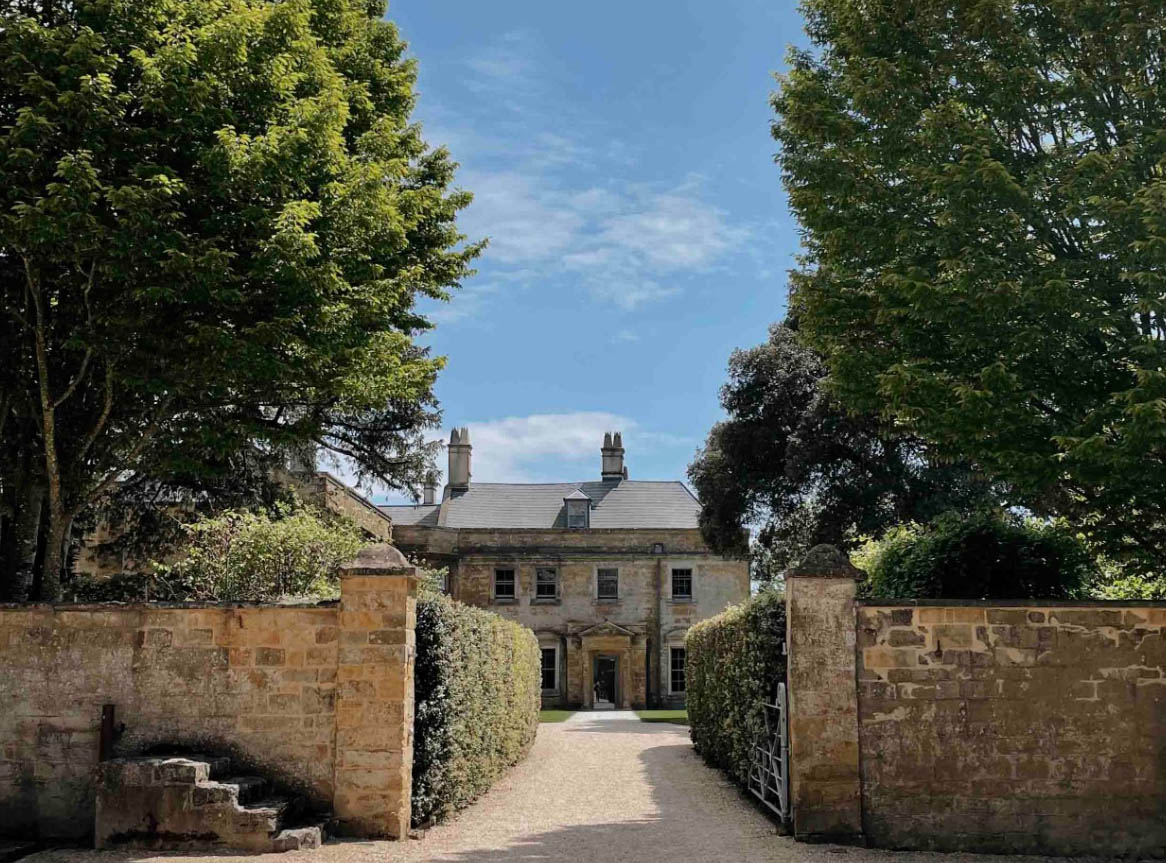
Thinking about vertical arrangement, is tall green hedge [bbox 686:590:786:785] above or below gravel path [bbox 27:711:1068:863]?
above

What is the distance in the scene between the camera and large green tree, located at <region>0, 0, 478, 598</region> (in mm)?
9523

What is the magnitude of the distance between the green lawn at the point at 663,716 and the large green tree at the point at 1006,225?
19.5 meters

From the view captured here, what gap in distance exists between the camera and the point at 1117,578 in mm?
13406

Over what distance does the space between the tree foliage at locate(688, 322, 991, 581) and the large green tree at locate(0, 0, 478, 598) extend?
43.2 ft

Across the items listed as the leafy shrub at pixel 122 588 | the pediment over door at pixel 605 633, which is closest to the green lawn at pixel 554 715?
the pediment over door at pixel 605 633

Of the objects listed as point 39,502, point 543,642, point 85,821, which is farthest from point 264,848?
point 543,642

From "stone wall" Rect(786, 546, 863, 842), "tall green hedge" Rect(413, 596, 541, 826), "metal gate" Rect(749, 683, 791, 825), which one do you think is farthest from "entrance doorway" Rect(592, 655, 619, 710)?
"stone wall" Rect(786, 546, 863, 842)

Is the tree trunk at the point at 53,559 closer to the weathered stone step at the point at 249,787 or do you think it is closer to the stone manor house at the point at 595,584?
the weathered stone step at the point at 249,787

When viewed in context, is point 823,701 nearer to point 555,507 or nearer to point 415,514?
point 555,507

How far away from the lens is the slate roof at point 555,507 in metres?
38.9

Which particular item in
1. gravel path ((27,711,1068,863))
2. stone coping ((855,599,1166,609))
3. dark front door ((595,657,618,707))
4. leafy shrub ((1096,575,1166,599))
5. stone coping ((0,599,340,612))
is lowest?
dark front door ((595,657,618,707))

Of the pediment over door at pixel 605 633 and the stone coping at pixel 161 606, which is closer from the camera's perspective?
the stone coping at pixel 161 606

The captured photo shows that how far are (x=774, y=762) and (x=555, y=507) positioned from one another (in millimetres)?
30158

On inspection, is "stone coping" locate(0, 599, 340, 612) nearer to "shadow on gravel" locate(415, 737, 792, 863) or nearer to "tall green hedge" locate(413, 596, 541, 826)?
"tall green hedge" locate(413, 596, 541, 826)
